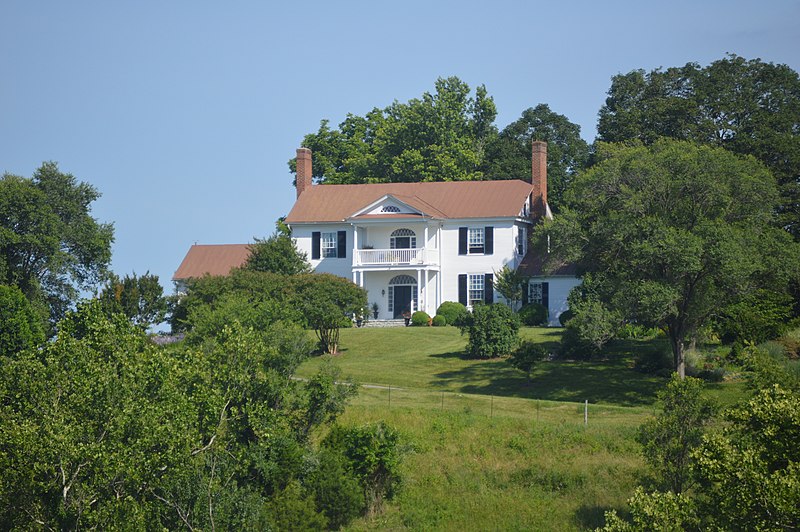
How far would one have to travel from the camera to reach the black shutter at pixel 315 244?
5569 centimetres

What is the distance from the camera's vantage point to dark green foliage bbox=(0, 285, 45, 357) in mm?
37438

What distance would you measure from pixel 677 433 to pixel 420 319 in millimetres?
26787

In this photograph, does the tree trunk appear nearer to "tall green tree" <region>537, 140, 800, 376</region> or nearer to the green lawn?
"tall green tree" <region>537, 140, 800, 376</region>

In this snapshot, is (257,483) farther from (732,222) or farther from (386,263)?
(386,263)

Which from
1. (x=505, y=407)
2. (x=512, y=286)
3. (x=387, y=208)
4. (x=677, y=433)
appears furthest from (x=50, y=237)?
(x=677, y=433)

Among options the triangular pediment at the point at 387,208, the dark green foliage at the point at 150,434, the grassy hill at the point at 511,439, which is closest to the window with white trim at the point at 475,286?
the triangular pediment at the point at 387,208

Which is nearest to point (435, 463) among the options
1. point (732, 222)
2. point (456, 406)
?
point (456, 406)

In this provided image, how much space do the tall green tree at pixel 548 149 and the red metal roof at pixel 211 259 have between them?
14.7 m

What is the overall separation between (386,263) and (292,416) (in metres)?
26.1

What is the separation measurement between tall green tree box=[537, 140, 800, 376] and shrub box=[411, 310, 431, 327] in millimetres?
13793

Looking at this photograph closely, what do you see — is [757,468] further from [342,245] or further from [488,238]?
[342,245]

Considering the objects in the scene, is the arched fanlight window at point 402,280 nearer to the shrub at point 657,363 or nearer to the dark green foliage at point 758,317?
the shrub at point 657,363

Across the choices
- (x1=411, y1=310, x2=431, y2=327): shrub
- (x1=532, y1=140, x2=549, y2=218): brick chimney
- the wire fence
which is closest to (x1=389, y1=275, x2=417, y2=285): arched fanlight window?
(x1=411, y1=310, x2=431, y2=327): shrub

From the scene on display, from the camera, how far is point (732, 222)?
36188 mm
